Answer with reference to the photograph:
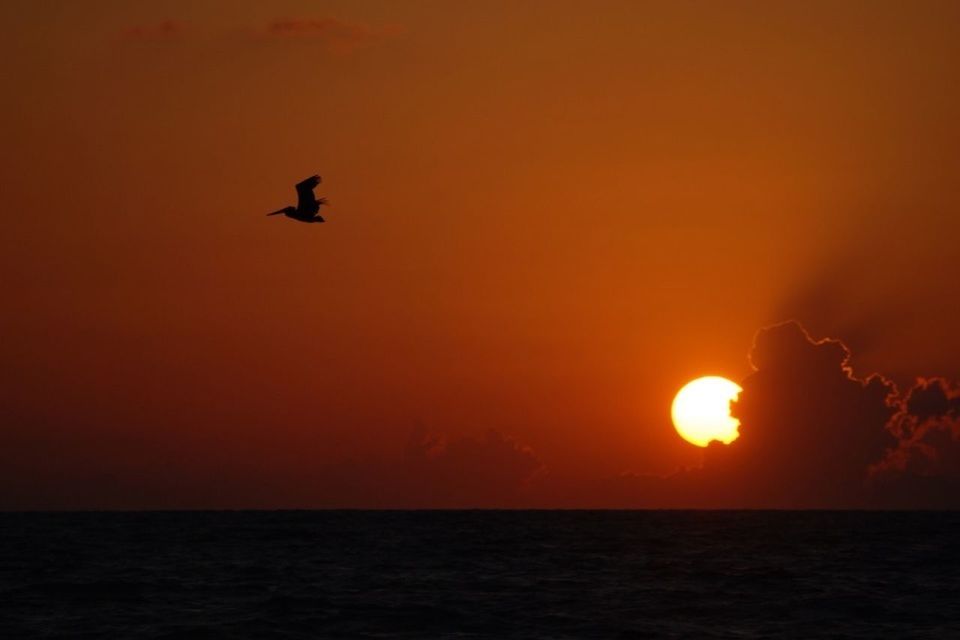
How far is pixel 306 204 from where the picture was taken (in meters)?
35.2

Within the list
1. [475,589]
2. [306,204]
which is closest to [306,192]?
[306,204]

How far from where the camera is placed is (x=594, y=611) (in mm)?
40531

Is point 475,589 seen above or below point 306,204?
below

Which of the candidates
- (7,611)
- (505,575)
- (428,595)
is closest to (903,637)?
(428,595)

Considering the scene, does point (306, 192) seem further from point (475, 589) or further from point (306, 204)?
point (475, 589)

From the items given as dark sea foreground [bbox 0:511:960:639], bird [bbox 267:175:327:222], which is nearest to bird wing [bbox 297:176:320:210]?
bird [bbox 267:175:327:222]

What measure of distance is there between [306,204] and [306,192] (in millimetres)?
551

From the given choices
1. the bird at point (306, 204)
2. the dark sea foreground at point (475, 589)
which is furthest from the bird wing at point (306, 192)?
the dark sea foreground at point (475, 589)

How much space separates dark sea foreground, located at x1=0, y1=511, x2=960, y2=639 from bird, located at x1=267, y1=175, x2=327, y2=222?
1159 centimetres

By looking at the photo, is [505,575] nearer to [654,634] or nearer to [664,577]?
[664,577]

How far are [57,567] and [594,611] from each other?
27425mm

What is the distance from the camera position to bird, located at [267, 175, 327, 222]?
34.5 meters

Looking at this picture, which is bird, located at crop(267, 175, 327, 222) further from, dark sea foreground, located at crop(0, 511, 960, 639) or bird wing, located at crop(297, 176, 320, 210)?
dark sea foreground, located at crop(0, 511, 960, 639)

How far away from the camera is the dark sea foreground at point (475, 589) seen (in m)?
37.3
